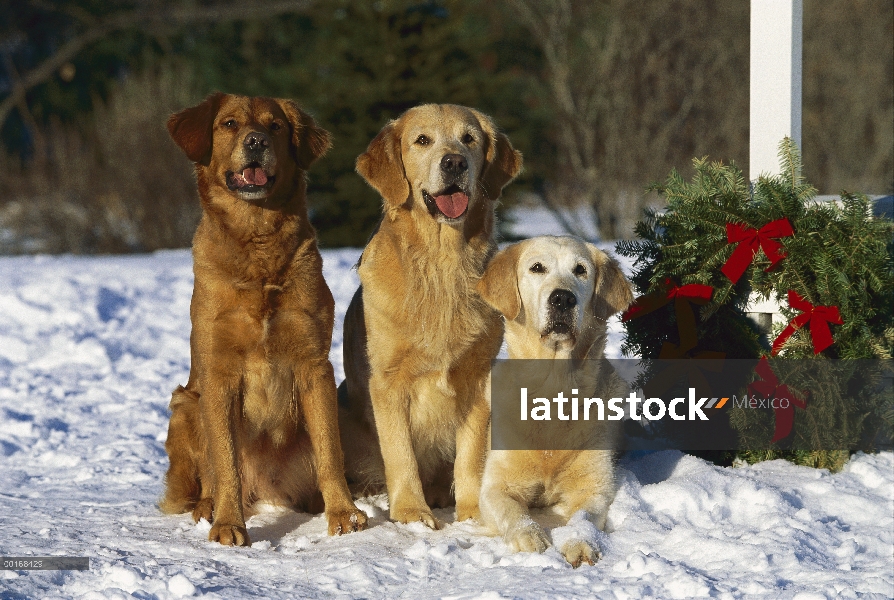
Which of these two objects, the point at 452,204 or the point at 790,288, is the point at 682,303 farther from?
the point at 452,204

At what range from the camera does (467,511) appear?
13.4ft

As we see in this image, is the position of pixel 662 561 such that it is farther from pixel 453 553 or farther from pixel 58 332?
pixel 58 332

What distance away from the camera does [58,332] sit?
7.23 metres

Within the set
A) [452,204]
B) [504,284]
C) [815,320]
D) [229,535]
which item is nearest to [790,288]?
[815,320]

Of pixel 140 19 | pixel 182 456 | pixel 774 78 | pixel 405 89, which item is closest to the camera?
pixel 182 456

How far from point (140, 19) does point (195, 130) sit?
47.3 ft

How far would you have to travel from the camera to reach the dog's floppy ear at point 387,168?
163 inches

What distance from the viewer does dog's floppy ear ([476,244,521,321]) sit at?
12.9 feet

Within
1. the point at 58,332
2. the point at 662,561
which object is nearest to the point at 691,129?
the point at 58,332

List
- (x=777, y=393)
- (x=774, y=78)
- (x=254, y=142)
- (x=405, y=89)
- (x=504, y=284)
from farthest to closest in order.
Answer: (x=405, y=89) < (x=774, y=78) < (x=777, y=393) < (x=504, y=284) < (x=254, y=142)

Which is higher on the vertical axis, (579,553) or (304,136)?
(304,136)

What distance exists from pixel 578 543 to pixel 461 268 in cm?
124

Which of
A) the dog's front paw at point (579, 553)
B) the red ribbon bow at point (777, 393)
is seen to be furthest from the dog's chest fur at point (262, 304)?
the red ribbon bow at point (777, 393)

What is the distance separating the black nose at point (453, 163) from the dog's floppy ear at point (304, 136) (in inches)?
19.8
